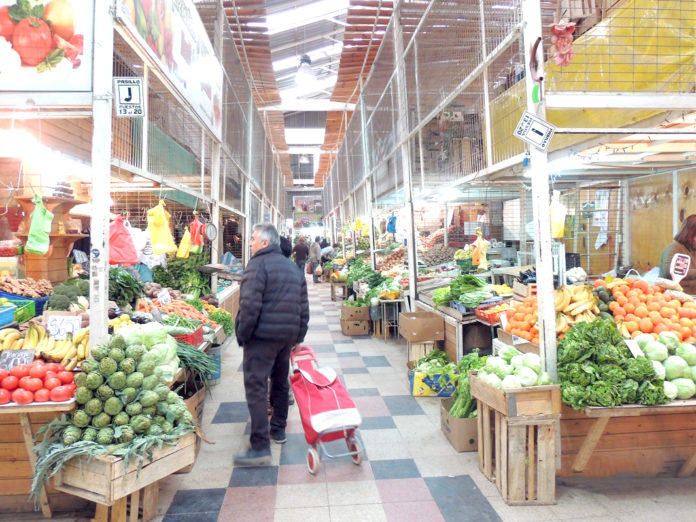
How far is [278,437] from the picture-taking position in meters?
4.01

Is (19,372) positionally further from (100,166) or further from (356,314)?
(356,314)

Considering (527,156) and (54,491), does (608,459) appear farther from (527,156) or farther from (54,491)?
(54,491)

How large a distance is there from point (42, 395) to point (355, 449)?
7.05 feet

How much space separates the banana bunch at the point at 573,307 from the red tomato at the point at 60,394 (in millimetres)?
3439

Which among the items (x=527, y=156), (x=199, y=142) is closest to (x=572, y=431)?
(x=527, y=156)

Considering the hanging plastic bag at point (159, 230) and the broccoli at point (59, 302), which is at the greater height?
the hanging plastic bag at point (159, 230)

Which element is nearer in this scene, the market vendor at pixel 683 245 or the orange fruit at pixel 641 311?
the orange fruit at pixel 641 311

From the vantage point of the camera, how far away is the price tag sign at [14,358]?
9.50 ft

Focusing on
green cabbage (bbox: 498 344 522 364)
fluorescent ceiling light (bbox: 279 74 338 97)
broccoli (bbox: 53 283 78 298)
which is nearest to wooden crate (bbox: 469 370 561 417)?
green cabbage (bbox: 498 344 522 364)

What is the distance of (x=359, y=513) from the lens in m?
2.92

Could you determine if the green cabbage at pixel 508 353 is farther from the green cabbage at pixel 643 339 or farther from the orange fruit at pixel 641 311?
the orange fruit at pixel 641 311

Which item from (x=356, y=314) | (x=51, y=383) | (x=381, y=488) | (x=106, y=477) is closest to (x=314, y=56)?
(x=356, y=314)

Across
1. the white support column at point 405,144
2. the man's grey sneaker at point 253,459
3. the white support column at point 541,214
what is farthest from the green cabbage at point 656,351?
the white support column at point 405,144

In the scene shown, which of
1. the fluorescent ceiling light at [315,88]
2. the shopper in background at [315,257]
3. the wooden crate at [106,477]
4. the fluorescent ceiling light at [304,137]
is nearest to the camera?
the wooden crate at [106,477]
